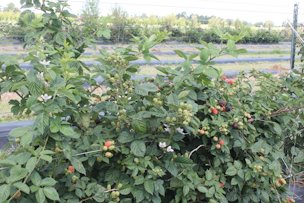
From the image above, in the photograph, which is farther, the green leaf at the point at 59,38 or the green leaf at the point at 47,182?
the green leaf at the point at 59,38

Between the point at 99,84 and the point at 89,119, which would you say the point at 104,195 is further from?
the point at 99,84

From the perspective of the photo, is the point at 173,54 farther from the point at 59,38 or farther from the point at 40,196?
the point at 40,196

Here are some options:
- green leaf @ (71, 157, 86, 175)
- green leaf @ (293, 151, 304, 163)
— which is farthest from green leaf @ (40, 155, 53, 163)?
green leaf @ (293, 151, 304, 163)

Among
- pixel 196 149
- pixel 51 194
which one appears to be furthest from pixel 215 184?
pixel 51 194

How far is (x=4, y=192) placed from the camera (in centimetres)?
116

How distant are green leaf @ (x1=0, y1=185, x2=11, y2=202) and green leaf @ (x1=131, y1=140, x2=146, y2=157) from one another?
44 cm

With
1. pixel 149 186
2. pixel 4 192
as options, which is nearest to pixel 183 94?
pixel 149 186

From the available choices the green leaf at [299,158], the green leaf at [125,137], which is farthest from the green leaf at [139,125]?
the green leaf at [299,158]

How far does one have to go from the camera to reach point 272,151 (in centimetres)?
190

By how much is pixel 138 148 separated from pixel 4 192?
0.48m

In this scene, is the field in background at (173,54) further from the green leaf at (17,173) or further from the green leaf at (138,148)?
the green leaf at (17,173)

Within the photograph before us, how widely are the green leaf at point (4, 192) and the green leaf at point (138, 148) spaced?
0.44 meters

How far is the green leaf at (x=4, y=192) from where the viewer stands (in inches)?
45.2

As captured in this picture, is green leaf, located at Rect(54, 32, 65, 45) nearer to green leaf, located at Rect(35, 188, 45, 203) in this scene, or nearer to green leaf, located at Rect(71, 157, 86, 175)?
green leaf, located at Rect(71, 157, 86, 175)
